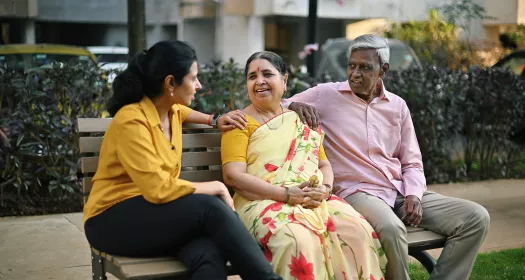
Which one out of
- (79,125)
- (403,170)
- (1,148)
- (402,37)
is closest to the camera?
(79,125)

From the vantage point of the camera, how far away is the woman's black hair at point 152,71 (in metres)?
3.79

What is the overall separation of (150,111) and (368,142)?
1.46 meters

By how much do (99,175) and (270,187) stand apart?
866 mm

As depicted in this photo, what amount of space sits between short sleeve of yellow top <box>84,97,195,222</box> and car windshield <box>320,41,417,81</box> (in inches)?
389

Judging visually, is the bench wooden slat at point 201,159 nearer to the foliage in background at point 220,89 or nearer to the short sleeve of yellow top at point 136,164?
the short sleeve of yellow top at point 136,164

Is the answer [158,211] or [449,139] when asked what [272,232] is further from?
[449,139]

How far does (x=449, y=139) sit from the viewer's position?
359 inches

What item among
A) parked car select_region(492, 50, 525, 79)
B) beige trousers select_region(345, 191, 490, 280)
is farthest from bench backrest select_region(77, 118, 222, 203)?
parked car select_region(492, 50, 525, 79)

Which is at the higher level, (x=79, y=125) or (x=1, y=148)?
(x=79, y=125)

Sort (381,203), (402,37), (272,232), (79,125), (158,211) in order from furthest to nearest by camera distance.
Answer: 1. (402,37)
2. (381,203)
3. (79,125)
4. (272,232)
5. (158,211)

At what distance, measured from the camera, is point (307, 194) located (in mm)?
4137

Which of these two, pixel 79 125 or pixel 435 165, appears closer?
pixel 79 125

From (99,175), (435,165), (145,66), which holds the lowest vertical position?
(435,165)

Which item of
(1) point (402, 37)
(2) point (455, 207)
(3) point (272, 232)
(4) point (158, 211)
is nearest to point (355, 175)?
(2) point (455, 207)
